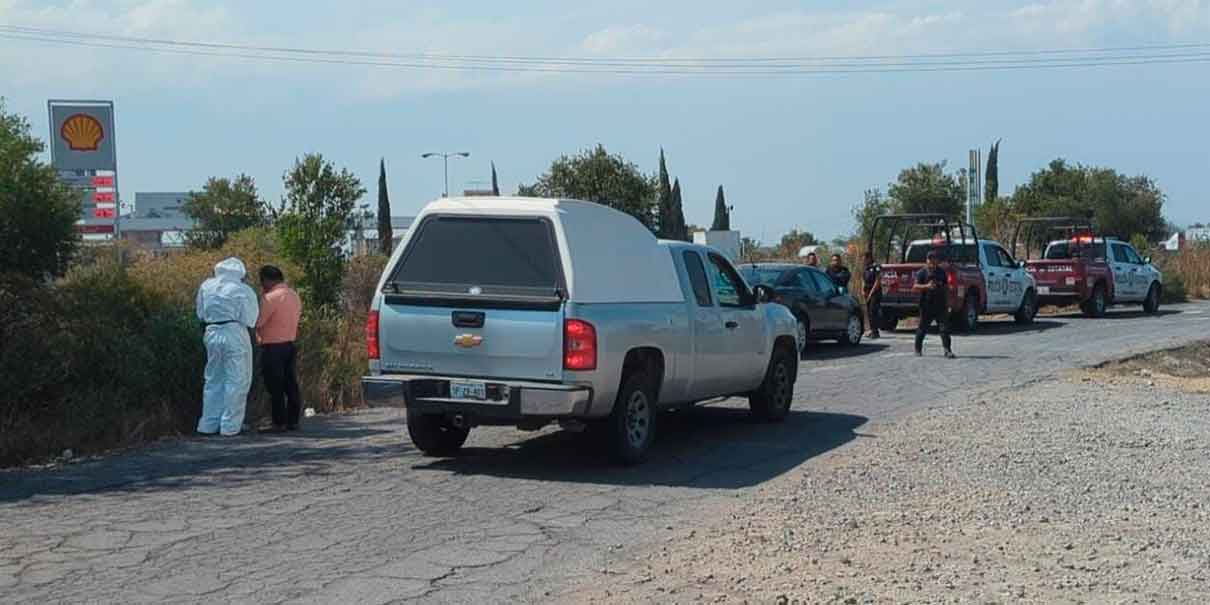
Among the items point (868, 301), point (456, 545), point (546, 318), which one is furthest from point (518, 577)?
point (868, 301)

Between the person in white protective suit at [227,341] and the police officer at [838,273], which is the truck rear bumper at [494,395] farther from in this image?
the police officer at [838,273]

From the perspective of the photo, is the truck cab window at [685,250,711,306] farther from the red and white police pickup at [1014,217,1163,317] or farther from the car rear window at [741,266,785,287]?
the red and white police pickup at [1014,217,1163,317]

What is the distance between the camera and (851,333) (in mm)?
25297

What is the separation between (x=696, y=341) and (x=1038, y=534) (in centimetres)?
454

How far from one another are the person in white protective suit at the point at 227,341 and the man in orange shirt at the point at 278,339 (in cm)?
19

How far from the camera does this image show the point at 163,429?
564 inches

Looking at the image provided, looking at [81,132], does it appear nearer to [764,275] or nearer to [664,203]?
[764,275]

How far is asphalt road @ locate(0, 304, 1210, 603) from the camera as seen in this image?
784 cm

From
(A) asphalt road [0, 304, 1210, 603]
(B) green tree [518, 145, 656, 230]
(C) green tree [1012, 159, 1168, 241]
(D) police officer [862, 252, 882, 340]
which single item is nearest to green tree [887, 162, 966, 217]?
(C) green tree [1012, 159, 1168, 241]

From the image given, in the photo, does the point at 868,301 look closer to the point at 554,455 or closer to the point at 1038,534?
the point at 554,455

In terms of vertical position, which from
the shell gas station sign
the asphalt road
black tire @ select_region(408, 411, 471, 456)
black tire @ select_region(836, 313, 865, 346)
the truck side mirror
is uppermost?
the shell gas station sign

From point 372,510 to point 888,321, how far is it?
20851 millimetres

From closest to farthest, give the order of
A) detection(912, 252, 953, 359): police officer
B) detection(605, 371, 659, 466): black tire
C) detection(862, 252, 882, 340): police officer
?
detection(605, 371, 659, 466): black tire
detection(912, 252, 953, 359): police officer
detection(862, 252, 882, 340): police officer

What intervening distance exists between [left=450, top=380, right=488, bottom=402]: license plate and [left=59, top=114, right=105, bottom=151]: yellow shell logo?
1015 centimetres
